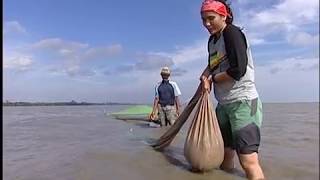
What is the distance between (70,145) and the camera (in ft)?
24.0

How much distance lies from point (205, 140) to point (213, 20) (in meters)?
1.16

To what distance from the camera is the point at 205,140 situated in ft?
13.2

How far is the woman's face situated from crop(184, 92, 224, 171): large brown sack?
28.3 inches

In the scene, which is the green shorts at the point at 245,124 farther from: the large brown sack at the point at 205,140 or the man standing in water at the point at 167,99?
the man standing in water at the point at 167,99

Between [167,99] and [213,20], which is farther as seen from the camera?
[167,99]

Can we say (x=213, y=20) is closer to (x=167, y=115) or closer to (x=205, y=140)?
(x=205, y=140)

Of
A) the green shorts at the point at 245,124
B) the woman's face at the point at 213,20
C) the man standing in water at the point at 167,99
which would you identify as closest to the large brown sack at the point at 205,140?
the green shorts at the point at 245,124

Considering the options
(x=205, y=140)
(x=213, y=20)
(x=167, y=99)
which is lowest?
(x=205, y=140)

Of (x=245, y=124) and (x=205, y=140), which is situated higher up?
(x=245, y=124)

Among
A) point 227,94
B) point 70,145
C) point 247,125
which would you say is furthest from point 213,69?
point 70,145

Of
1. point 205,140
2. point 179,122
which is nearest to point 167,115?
point 179,122

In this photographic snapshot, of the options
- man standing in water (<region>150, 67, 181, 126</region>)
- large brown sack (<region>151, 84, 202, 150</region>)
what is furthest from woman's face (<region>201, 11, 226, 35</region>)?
man standing in water (<region>150, 67, 181, 126</region>)

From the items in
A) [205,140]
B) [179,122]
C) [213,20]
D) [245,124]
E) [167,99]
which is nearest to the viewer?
[245,124]

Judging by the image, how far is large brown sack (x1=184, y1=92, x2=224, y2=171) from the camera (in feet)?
13.0
